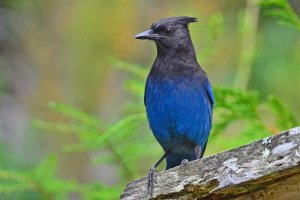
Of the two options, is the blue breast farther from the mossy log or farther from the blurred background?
the blurred background

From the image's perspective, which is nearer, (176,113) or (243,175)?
(243,175)

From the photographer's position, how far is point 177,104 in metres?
5.04

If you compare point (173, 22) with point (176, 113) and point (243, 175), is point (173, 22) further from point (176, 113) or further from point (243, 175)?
point (243, 175)

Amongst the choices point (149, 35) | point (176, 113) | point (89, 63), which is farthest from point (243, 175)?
point (89, 63)

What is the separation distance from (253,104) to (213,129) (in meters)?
0.44

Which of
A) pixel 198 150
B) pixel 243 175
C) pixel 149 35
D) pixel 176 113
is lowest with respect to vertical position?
pixel 243 175

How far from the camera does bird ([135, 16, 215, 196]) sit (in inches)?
198

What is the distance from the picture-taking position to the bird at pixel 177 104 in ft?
16.5

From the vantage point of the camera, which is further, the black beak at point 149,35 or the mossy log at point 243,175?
the black beak at point 149,35

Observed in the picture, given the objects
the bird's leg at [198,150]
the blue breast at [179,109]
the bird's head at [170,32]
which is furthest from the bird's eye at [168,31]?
the bird's leg at [198,150]

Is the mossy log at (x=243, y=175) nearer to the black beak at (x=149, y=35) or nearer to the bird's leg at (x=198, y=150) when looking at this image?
the bird's leg at (x=198, y=150)

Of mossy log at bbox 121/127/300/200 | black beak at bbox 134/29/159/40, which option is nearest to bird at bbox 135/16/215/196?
black beak at bbox 134/29/159/40

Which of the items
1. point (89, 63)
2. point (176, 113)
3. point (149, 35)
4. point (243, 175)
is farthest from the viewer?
point (89, 63)

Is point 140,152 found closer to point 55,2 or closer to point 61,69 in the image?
point 61,69
